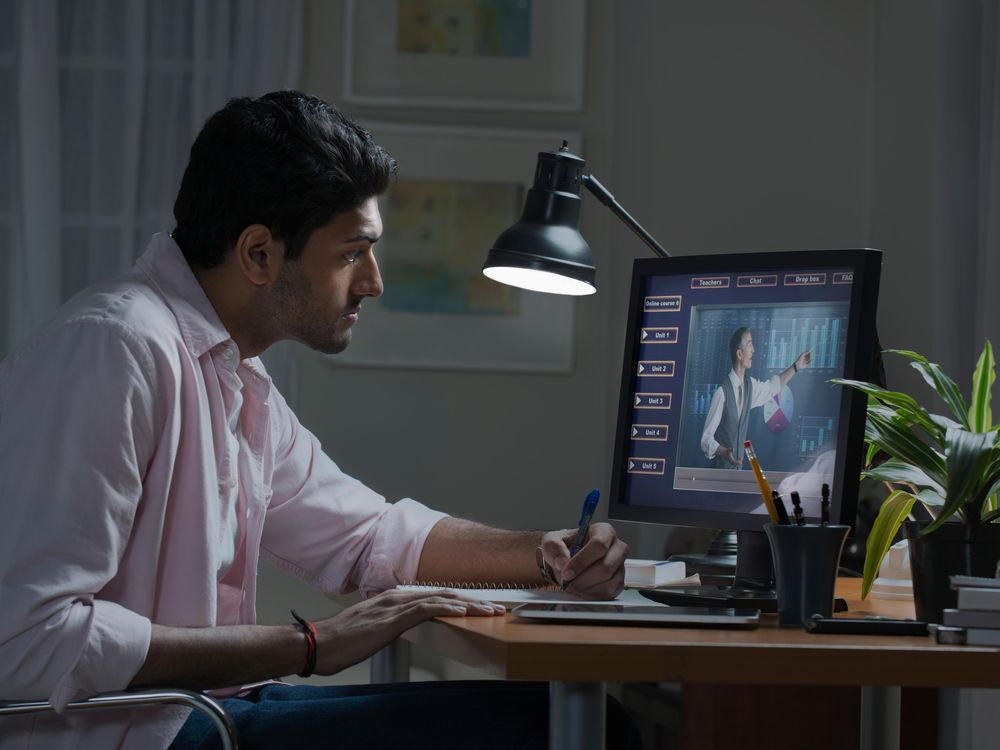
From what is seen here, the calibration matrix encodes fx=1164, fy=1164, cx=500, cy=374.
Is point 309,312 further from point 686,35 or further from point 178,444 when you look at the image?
point 686,35

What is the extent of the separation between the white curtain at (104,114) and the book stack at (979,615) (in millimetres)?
2430

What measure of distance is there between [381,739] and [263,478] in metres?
0.42

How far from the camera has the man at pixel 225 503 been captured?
41.9 inches

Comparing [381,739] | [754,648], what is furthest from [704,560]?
[754,648]

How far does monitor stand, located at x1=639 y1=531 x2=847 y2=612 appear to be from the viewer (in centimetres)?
122

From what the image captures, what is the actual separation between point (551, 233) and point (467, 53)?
1657 millimetres

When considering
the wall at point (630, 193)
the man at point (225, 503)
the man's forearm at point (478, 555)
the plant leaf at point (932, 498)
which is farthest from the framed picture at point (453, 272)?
the plant leaf at point (932, 498)

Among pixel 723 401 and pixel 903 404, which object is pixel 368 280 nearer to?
pixel 723 401

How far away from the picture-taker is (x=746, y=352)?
1.38 metres

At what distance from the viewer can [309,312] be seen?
1.45 meters

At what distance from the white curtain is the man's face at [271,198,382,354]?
1750mm

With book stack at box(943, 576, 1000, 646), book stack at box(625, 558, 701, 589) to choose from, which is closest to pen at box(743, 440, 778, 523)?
book stack at box(943, 576, 1000, 646)

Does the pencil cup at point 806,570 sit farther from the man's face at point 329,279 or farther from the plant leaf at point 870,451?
the man's face at point 329,279

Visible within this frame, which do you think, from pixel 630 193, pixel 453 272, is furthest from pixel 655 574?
pixel 630 193
